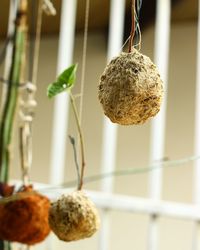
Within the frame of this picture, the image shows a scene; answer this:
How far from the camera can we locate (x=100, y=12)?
2521 mm

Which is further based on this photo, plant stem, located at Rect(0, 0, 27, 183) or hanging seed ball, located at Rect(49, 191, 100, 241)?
plant stem, located at Rect(0, 0, 27, 183)

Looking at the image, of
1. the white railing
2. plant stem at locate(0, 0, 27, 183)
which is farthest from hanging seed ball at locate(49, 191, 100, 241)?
the white railing

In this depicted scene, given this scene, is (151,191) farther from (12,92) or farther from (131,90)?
(131,90)

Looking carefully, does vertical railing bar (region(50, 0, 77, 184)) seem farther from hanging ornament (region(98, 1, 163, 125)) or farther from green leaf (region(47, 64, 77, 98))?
hanging ornament (region(98, 1, 163, 125))

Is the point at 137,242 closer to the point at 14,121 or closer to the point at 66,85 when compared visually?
the point at 14,121

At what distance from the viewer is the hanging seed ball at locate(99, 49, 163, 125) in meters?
0.54

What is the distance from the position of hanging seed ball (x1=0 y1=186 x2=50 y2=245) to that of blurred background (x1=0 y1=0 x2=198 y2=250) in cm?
200

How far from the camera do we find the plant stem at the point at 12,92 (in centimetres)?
84

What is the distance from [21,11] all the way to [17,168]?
1.98m

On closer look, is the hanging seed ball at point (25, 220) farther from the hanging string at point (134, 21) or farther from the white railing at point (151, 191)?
the white railing at point (151, 191)

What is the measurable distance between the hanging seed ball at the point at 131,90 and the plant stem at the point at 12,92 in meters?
0.31

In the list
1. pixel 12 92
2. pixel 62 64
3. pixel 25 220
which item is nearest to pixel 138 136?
pixel 62 64

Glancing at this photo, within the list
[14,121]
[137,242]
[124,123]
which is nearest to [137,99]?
[124,123]

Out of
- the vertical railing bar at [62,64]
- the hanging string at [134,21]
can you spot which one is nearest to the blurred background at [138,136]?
the vertical railing bar at [62,64]
